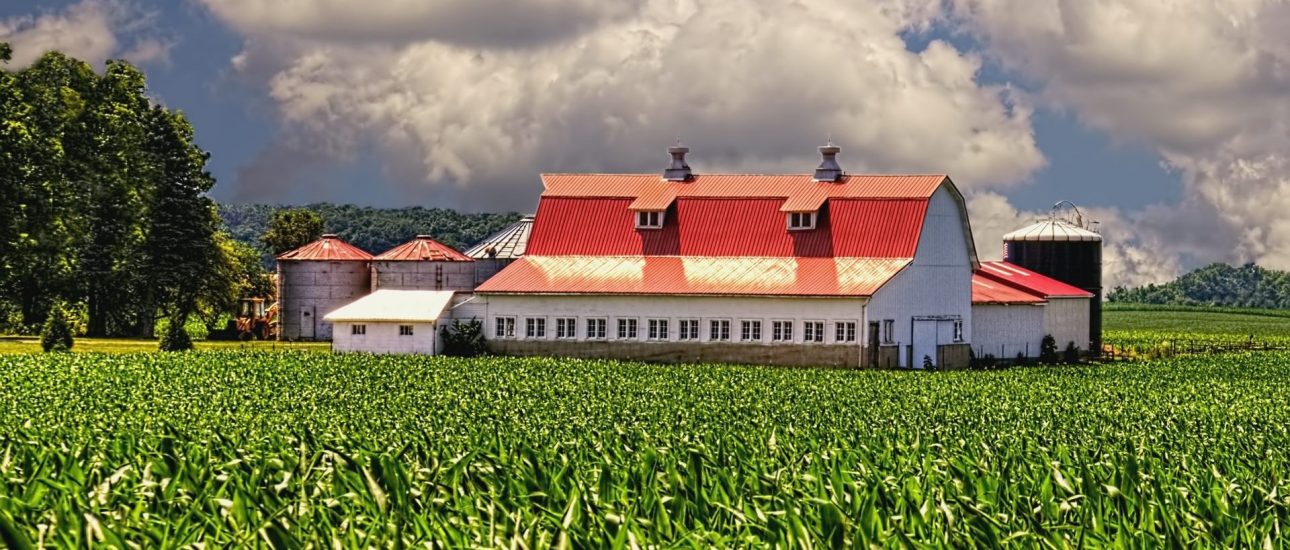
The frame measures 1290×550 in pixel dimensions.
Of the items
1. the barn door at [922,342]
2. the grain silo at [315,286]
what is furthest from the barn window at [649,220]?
the grain silo at [315,286]

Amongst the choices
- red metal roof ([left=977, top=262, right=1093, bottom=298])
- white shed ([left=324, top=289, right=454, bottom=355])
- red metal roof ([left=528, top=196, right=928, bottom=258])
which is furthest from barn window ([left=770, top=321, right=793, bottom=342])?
red metal roof ([left=977, top=262, right=1093, bottom=298])

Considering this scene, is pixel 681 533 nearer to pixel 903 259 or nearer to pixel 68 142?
pixel 903 259

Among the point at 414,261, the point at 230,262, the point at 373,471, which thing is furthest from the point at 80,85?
Answer: the point at 373,471

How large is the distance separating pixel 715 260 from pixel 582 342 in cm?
529

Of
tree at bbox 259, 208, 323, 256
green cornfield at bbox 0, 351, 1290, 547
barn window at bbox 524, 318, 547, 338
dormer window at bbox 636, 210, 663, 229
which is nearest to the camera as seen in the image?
green cornfield at bbox 0, 351, 1290, 547

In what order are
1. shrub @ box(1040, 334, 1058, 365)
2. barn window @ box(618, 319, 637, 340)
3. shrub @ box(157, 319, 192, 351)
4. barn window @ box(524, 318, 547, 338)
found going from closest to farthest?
1. barn window @ box(618, 319, 637, 340)
2. barn window @ box(524, 318, 547, 338)
3. shrub @ box(157, 319, 192, 351)
4. shrub @ box(1040, 334, 1058, 365)

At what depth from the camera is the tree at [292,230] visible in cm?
11169

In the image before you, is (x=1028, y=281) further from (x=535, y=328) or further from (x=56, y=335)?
(x=56, y=335)

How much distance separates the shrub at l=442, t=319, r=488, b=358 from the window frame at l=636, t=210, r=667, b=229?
6875 mm

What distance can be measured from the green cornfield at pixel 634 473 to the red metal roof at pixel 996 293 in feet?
72.3

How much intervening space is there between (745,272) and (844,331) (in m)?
4.47

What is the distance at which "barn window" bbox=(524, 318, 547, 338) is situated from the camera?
51469 millimetres

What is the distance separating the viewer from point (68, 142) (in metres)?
65.1

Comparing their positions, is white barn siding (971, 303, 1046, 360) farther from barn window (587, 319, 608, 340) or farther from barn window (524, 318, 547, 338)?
barn window (524, 318, 547, 338)
